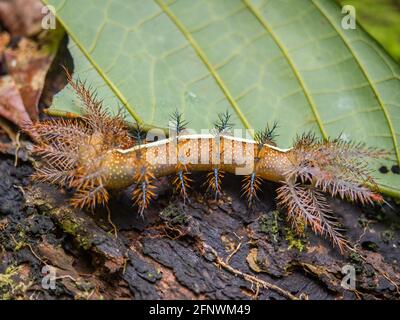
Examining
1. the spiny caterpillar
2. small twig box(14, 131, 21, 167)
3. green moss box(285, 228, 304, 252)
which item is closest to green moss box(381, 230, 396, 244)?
the spiny caterpillar

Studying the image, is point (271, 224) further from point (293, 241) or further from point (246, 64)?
point (246, 64)

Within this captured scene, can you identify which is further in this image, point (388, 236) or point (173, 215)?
point (388, 236)

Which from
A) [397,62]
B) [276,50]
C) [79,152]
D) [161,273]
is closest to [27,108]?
[79,152]

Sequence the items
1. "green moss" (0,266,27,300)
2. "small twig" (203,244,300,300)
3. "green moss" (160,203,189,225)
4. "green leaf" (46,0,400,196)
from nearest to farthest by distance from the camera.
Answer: "green moss" (0,266,27,300)
"small twig" (203,244,300,300)
"green moss" (160,203,189,225)
"green leaf" (46,0,400,196)

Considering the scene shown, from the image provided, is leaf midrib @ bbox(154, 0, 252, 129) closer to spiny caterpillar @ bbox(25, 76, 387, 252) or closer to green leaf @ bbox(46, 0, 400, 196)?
green leaf @ bbox(46, 0, 400, 196)

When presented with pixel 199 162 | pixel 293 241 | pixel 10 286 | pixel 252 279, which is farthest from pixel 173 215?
pixel 10 286

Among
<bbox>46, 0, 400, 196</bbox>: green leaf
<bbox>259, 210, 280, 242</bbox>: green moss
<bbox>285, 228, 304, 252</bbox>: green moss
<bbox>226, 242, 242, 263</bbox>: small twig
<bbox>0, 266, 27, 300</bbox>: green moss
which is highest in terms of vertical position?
<bbox>46, 0, 400, 196</bbox>: green leaf
